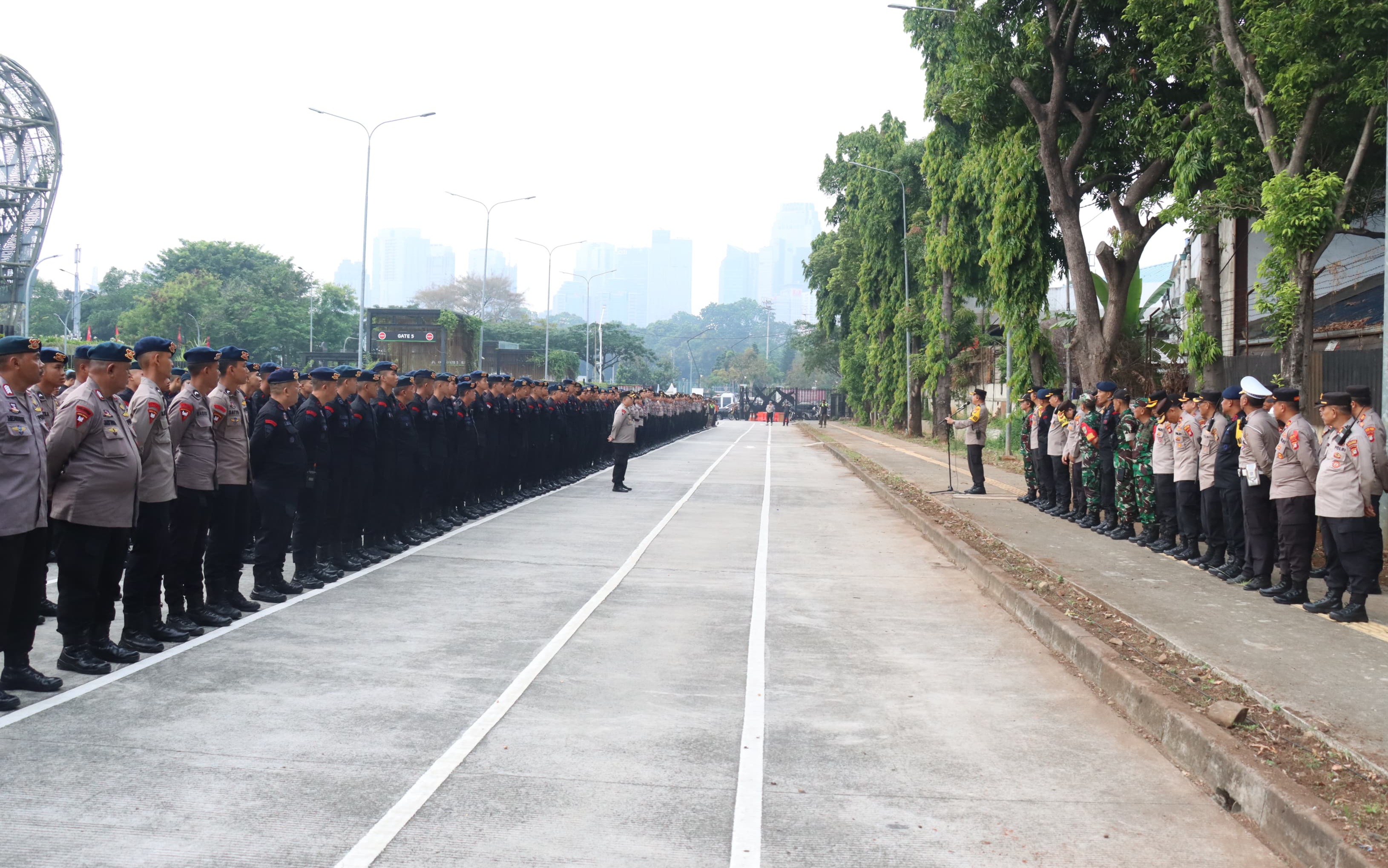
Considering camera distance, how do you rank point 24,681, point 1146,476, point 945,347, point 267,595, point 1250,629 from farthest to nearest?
point 945,347
point 1146,476
point 267,595
point 1250,629
point 24,681

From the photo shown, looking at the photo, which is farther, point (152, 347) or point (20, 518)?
point (152, 347)

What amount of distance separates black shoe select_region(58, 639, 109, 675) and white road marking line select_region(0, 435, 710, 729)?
0.06 m

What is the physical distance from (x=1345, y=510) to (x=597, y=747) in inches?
239

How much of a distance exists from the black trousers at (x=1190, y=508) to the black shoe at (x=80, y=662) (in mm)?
9681

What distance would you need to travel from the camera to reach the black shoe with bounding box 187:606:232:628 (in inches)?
307

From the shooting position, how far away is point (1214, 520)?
35.1 feet

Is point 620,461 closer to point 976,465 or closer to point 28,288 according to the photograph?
point 976,465

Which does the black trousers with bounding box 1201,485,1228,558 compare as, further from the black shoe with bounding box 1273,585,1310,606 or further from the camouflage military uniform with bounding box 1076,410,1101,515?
the camouflage military uniform with bounding box 1076,410,1101,515

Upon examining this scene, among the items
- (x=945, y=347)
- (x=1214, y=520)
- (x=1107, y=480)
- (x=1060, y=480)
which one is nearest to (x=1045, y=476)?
(x=1060, y=480)

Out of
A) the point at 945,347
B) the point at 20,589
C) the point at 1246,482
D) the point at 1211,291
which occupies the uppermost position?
the point at 945,347

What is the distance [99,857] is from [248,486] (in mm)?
4951

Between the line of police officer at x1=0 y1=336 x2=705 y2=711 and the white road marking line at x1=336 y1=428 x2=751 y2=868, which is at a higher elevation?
the line of police officer at x1=0 y1=336 x2=705 y2=711

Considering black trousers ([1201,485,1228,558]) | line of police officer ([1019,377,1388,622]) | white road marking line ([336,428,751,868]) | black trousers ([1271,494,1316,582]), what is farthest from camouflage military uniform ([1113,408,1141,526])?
white road marking line ([336,428,751,868])

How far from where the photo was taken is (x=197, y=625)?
773 cm
